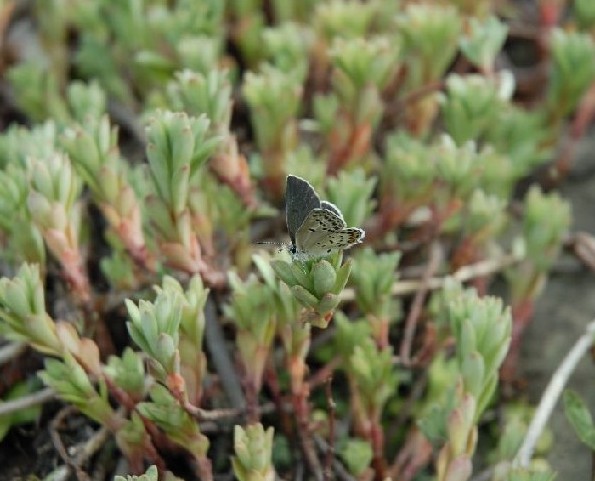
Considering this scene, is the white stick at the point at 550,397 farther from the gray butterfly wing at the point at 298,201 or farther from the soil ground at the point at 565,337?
the gray butterfly wing at the point at 298,201

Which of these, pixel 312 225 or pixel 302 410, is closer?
pixel 312 225

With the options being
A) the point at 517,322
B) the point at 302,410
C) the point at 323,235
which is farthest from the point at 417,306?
the point at 323,235

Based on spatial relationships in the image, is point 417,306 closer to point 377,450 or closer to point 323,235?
point 377,450

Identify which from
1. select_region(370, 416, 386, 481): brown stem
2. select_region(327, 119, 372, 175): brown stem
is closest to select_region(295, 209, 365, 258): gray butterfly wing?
select_region(370, 416, 386, 481): brown stem

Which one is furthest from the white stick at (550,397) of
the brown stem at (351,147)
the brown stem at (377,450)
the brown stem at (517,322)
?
the brown stem at (351,147)

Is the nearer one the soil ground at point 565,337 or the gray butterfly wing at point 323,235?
the gray butterfly wing at point 323,235

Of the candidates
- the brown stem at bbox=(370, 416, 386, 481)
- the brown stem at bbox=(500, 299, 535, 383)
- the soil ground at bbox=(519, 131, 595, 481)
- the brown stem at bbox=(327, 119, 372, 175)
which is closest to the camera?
the brown stem at bbox=(370, 416, 386, 481)

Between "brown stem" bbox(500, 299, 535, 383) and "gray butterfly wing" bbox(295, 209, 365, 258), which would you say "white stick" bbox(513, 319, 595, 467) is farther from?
"gray butterfly wing" bbox(295, 209, 365, 258)
